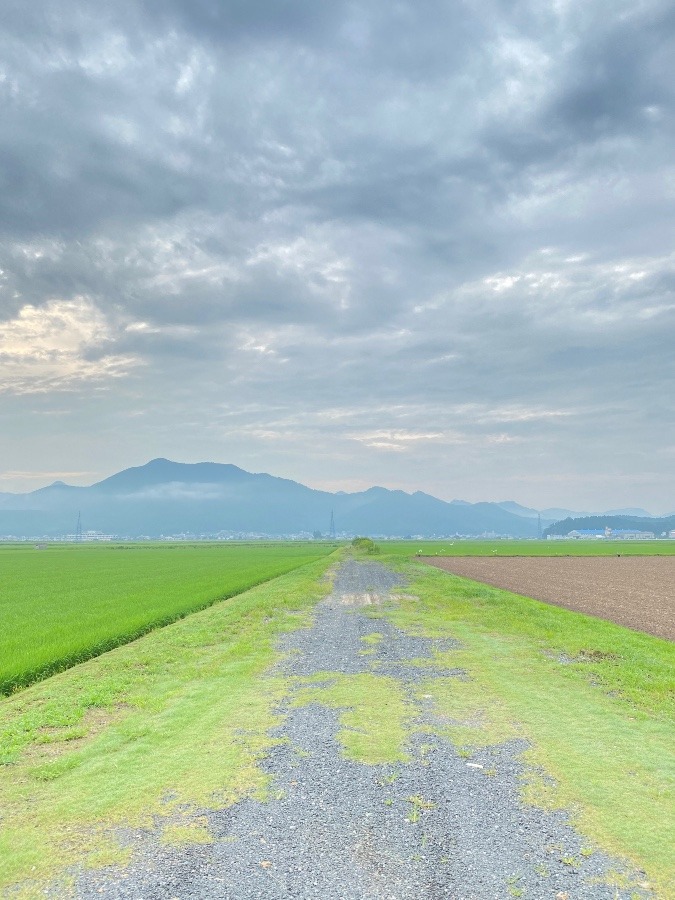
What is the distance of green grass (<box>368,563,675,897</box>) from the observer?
6754 millimetres

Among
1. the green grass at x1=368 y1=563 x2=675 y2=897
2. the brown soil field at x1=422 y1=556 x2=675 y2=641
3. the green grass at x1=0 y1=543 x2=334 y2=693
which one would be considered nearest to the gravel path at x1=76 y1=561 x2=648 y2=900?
the green grass at x1=368 y1=563 x2=675 y2=897

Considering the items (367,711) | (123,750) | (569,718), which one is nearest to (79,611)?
(123,750)

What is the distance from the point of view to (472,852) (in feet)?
19.5

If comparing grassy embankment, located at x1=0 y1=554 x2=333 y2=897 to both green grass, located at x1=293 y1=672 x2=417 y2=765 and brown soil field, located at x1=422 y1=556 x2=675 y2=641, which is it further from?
brown soil field, located at x1=422 y1=556 x2=675 y2=641

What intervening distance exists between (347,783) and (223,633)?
1450 cm

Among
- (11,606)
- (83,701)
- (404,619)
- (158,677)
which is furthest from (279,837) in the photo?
(11,606)

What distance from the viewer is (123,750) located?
30.2 feet

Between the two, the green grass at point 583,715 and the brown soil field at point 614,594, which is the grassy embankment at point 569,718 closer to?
the green grass at point 583,715

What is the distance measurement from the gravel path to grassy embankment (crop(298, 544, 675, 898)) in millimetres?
407

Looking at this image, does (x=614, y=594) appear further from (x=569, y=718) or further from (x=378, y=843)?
(x=378, y=843)

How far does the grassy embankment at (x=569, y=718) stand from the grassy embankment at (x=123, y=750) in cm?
174

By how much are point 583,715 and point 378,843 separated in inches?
250

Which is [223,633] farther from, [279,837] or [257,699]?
[279,837]

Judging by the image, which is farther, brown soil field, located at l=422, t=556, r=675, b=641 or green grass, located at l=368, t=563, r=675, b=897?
brown soil field, located at l=422, t=556, r=675, b=641
